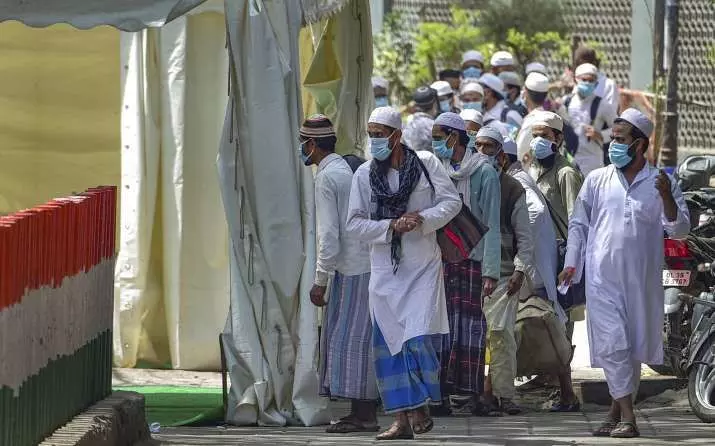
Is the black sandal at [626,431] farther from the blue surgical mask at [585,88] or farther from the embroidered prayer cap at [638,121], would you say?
the blue surgical mask at [585,88]

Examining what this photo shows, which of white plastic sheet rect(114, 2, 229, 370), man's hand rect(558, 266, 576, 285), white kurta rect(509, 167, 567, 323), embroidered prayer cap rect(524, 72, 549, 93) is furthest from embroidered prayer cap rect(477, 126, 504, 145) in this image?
embroidered prayer cap rect(524, 72, 549, 93)

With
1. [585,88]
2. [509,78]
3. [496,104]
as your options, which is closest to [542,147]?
[496,104]

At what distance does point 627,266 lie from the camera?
352 inches

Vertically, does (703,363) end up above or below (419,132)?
below

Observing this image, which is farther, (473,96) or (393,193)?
(473,96)

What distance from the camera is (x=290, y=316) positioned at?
941 centimetres

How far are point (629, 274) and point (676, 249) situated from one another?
48.4 inches

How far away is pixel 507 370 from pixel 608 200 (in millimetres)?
1588

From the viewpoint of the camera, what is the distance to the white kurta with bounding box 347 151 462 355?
27.9ft

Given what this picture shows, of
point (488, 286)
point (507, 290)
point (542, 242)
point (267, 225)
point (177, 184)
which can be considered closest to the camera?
point (267, 225)

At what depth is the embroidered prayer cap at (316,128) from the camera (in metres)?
9.15

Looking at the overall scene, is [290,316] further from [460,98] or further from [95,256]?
[460,98]

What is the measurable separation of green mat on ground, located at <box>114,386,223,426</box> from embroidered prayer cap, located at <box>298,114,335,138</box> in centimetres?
169

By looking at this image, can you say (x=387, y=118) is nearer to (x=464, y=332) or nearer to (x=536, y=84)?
(x=464, y=332)
